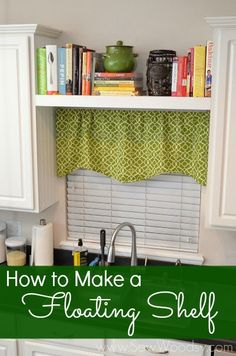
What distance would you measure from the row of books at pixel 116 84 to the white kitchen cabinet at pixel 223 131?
45 cm

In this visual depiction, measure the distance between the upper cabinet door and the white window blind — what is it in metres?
0.37

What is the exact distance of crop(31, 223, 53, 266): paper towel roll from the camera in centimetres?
288

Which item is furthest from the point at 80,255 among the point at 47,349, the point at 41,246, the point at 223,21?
the point at 223,21

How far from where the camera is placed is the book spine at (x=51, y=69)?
8.31 ft

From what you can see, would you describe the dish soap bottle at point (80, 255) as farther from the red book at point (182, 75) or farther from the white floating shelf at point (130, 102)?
the red book at point (182, 75)

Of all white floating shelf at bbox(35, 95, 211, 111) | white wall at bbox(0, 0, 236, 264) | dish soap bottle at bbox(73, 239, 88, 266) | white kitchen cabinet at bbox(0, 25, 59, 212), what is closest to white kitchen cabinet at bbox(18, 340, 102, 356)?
dish soap bottle at bbox(73, 239, 88, 266)

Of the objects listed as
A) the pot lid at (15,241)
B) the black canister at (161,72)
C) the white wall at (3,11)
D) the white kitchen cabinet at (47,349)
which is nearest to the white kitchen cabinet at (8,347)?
the white kitchen cabinet at (47,349)

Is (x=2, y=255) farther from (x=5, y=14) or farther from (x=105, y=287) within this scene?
(x=5, y=14)

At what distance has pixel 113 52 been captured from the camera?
98.1 inches

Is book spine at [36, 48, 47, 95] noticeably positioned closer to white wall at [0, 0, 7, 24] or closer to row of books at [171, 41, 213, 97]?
white wall at [0, 0, 7, 24]

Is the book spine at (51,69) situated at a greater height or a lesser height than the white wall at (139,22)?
lesser

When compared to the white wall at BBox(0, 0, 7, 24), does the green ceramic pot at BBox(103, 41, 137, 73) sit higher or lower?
lower

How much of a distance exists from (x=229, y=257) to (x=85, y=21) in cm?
163

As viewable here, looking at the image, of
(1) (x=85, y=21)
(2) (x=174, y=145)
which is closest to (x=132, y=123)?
(2) (x=174, y=145)
